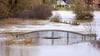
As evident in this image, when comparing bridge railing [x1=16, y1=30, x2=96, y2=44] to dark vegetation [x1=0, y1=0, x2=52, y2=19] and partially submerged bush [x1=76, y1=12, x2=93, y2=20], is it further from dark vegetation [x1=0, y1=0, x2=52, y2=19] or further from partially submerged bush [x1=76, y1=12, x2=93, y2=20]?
dark vegetation [x1=0, y1=0, x2=52, y2=19]

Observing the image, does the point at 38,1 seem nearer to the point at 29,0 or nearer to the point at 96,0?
the point at 29,0

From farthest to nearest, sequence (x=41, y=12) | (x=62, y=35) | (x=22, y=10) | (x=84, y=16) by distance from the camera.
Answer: (x=22, y=10)
(x=41, y=12)
(x=84, y=16)
(x=62, y=35)

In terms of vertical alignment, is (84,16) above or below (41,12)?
below

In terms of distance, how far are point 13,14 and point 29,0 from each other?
208cm

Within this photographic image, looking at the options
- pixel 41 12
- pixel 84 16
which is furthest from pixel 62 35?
pixel 41 12

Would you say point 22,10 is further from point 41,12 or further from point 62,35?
point 62,35

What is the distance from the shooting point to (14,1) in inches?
1177

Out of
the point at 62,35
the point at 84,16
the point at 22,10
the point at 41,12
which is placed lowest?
the point at 84,16

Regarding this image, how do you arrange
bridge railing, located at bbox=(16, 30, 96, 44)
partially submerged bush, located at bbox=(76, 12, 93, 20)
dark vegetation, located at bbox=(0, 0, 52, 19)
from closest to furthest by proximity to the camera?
bridge railing, located at bbox=(16, 30, 96, 44)
partially submerged bush, located at bbox=(76, 12, 93, 20)
dark vegetation, located at bbox=(0, 0, 52, 19)

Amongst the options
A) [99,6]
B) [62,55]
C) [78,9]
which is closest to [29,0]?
[78,9]

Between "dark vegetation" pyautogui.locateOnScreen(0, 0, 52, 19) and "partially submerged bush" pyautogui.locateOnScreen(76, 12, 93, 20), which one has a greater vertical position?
"dark vegetation" pyautogui.locateOnScreen(0, 0, 52, 19)

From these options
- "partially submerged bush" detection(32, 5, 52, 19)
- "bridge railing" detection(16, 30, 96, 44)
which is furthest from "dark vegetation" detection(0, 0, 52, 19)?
"bridge railing" detection(16, 30, 96, 44)

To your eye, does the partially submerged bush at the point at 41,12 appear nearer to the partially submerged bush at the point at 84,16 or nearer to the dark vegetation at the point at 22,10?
the dark vegetation at the point at 22,10

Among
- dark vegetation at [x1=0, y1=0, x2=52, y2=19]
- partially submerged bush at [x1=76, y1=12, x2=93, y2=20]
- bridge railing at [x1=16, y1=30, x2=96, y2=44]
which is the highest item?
bridge railing at [x1=16, y1=30, x2=96, y2=44]
